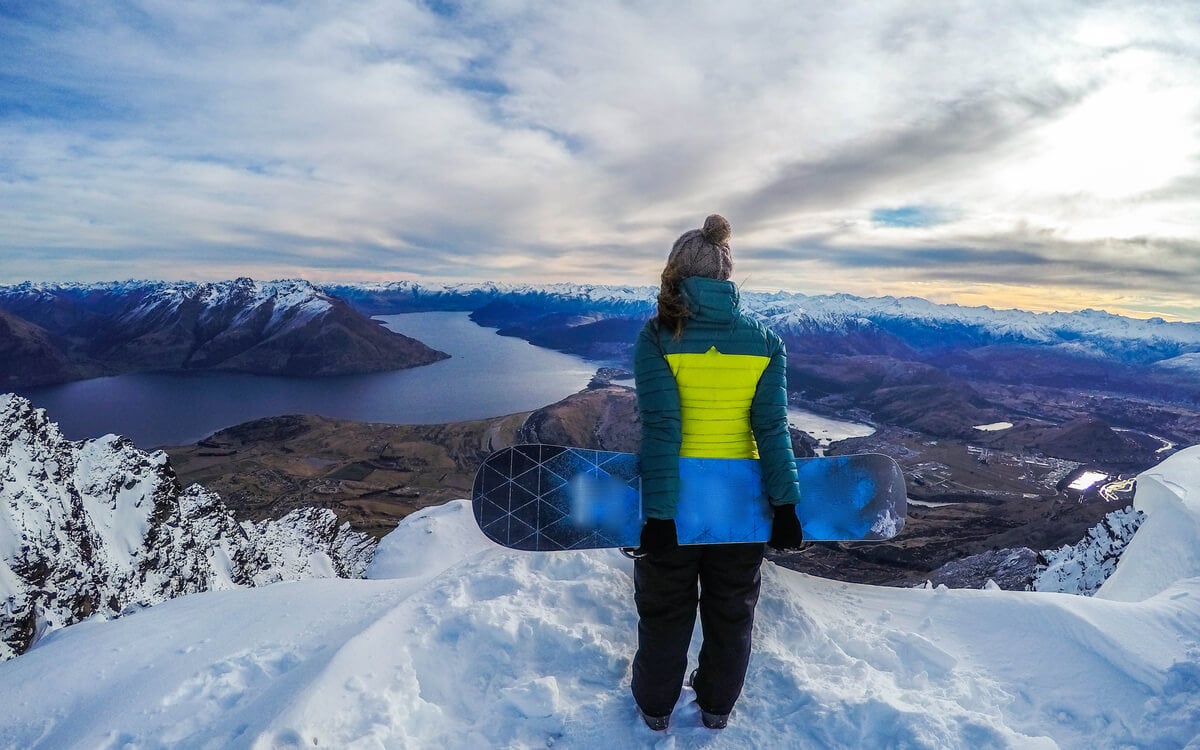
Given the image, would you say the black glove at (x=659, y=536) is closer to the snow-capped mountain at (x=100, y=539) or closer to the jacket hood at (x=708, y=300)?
the jacket hood at (x=708, y=300)

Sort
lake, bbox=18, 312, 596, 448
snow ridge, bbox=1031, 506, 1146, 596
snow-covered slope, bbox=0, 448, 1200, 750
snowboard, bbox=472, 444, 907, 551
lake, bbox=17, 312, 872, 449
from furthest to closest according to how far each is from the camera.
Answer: lake, bbox=18, 312, 596, 448, lake, bbox=17, 312, 872, 449, snow ridge, bbox=1031, 506, 1146, 596, snowboard, bbox=472, 444, 907, 551, snow-covered slope, bbox=0, 448, 1200, 750

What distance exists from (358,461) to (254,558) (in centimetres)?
4994

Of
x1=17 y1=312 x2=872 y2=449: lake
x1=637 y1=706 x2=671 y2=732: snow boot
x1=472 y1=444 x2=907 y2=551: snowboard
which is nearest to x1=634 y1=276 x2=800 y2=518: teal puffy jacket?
x1=472 y1=444 x2=907 y2=551: snowboard

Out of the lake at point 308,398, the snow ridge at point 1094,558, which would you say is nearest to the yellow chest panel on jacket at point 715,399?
the snow ridge at point 1094,558

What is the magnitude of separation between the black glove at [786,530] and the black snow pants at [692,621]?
0.12m

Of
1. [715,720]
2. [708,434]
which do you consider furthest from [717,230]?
[715,720]

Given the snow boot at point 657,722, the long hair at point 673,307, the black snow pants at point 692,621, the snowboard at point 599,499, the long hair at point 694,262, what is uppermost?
the long hair at point 694,262

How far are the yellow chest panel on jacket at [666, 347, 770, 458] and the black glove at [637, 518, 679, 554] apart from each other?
0.47 metres

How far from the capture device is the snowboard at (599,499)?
3670 mm

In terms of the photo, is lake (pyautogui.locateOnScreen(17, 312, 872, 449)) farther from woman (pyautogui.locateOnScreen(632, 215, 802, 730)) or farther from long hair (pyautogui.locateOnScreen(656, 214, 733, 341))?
long hair (pyautogui.locateOnScreen(656, 214, 733, 341))

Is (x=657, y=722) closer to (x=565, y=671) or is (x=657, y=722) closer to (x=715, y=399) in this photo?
(x=565, y=671)

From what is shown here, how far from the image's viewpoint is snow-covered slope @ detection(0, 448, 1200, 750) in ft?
10.0

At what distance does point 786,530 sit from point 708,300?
1514mm

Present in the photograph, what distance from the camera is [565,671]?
3.66 meters
